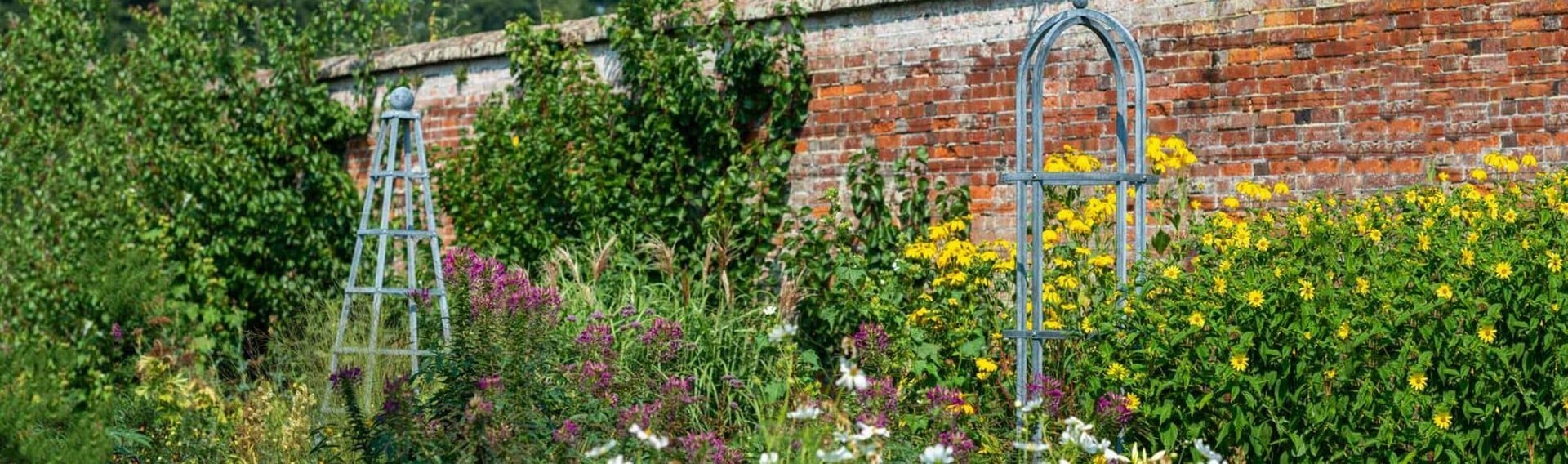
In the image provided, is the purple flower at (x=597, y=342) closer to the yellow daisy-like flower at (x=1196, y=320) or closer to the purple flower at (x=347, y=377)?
the purple flower at (x=347, y=377)

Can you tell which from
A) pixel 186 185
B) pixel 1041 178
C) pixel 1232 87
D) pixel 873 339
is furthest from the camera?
pixel 186 185

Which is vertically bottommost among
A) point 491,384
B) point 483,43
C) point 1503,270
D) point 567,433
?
point 567,433

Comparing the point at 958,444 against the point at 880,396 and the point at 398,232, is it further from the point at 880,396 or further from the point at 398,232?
the point at 398,232

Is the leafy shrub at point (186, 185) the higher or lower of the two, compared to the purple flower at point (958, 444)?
higher

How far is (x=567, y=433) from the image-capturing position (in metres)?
4.16

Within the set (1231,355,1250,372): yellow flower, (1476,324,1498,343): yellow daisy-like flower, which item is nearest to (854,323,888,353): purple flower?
(1231,355,1250,372): yellow flower

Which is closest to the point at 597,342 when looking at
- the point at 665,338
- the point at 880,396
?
the point at 665,338

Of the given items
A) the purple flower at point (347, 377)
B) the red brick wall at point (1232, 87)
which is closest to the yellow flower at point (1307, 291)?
the red brick wall at point (1232, 87)

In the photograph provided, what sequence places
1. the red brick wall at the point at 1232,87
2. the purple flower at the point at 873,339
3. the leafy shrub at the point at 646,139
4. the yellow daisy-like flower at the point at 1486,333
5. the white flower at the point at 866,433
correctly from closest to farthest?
the white flower at the point at 866,433
the yellow daisy-like flower at the point at 1486,333
the purple flower at the point at 873,339
the red brick wall at the point at 1232,87
the leafy shrub at the point at 646,139

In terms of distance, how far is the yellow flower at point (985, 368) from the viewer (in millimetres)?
5508

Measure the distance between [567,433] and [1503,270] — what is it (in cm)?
240

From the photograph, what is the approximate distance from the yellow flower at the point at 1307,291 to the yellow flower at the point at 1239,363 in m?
0.23

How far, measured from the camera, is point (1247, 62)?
6.30 m

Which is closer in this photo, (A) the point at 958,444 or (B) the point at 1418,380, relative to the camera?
(A) the point at 958,444
